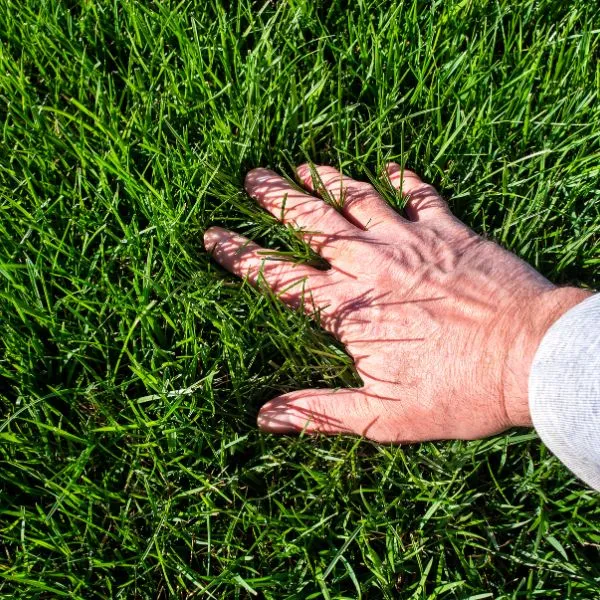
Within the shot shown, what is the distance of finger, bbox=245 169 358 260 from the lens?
197cm

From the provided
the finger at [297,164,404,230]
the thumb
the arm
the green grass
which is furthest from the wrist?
the finger at [297,164,404,230]

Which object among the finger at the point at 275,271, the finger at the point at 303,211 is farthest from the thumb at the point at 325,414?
the finger at the point at 303,211

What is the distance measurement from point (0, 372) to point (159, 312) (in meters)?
0.42

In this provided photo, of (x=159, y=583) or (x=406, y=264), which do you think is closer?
(x=159, y=583)

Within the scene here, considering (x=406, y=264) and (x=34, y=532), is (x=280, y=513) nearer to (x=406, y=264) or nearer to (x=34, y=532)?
(x=34, y=532)

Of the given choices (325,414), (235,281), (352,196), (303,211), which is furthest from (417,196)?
(325,414)

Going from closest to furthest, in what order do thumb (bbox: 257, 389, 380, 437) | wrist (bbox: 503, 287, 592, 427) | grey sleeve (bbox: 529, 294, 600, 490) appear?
1. grey sleeve (bbox: 529, 294, 600, 490)
2. wrist (bbox: 503, 287, 592, 427)
3. thumb (bbox: 257, 389, 380, 437)

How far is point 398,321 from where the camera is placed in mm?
1870

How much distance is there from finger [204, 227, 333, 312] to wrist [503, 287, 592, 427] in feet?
1.65

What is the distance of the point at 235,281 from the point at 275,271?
120 mm

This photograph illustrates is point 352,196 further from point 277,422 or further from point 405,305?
point 277,422

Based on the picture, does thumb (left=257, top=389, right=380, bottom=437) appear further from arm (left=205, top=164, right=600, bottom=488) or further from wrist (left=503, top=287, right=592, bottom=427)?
wrist (left=503, top=287, right=592, bottom=427)

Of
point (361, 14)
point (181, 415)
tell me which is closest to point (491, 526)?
point (181, 415)

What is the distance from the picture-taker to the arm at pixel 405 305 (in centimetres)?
175
